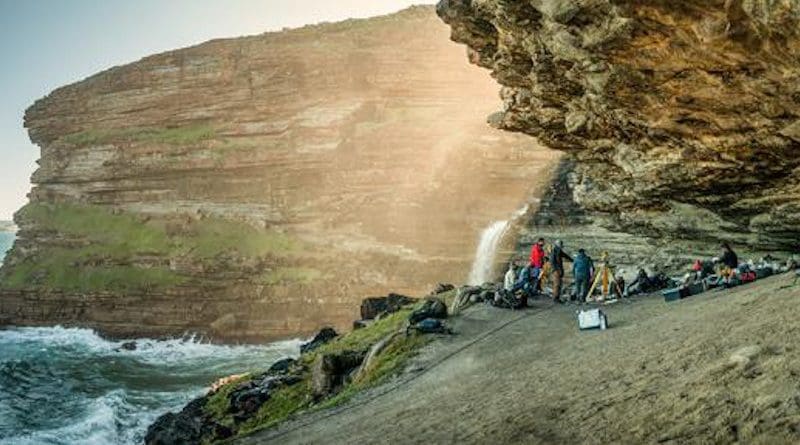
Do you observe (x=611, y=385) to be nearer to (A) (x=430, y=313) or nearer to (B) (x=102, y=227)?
(A) (x=430, y=313)

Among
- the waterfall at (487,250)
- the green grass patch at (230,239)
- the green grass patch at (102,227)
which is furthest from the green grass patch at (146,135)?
the waterfall at (487,250)

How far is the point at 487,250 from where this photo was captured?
50.2 m

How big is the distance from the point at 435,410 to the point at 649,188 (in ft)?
39.7

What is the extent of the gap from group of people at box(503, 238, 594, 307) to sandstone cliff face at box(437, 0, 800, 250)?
2.74 metres

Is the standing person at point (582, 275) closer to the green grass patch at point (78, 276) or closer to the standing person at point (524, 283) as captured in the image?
the standing person at point (524, 283)

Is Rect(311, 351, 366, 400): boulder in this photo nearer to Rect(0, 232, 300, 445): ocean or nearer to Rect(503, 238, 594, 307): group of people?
Rect(503, 238, 594, 307): group of people

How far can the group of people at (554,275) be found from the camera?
871 inches

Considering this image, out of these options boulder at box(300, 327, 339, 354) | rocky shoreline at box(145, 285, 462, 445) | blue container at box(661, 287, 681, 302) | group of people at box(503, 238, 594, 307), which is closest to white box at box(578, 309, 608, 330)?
blue container at box(661, 287, 681, 302)

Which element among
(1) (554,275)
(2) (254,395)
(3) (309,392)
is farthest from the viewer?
(1) (554,275)

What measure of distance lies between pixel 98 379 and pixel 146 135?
1601 inches

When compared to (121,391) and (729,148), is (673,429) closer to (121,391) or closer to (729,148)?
(729,148)

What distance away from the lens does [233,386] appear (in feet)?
82.2

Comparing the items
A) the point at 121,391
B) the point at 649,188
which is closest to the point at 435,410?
the point at 649,188

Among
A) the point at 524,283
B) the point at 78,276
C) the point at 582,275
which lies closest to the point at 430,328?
the point at 524,283
